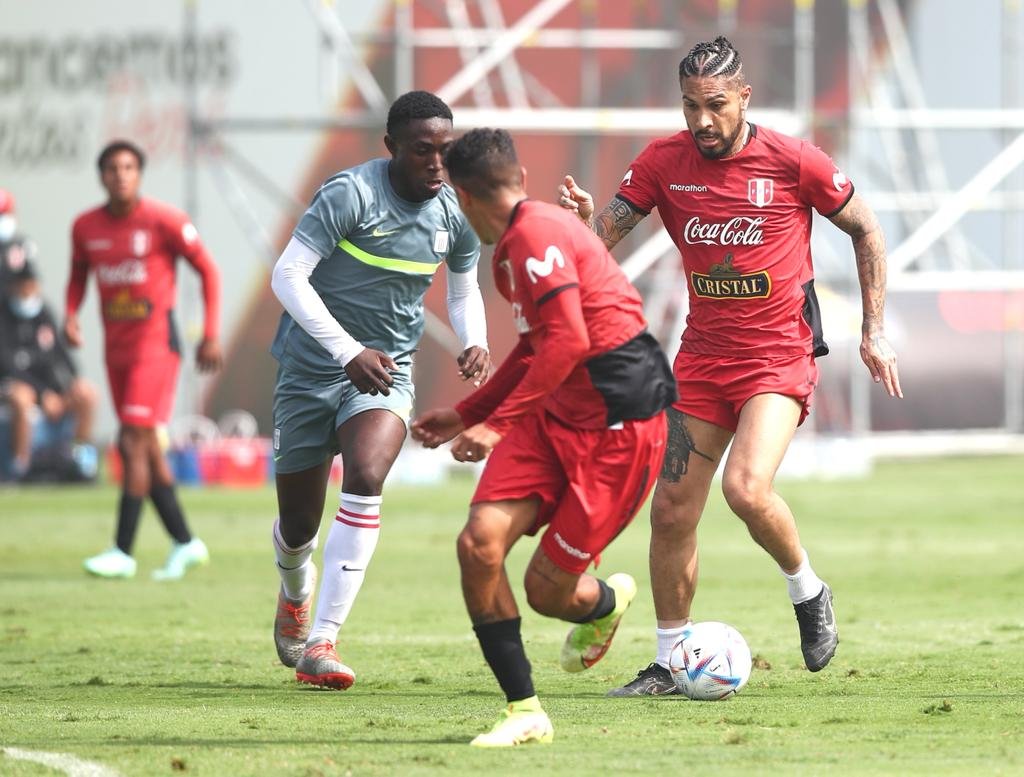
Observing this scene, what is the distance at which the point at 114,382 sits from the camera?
12836 mm

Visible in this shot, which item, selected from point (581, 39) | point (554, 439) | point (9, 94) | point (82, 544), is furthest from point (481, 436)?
point (9, 94)

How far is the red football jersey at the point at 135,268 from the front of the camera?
12625mm

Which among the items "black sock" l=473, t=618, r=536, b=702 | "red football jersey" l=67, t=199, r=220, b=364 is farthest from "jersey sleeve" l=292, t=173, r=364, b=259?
"red football jersey" l=67, t=199, r=220, b=364

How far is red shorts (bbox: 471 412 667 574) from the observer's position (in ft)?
20.9

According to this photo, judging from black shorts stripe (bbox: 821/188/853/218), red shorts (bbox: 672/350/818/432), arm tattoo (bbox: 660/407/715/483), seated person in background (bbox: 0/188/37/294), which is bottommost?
seated person in background (bbox: 0/188/37/294)

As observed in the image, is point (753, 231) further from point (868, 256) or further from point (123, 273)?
point (123, 273)

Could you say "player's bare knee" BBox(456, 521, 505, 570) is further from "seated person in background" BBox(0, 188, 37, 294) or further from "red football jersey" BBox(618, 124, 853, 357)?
"seated person in background" BBox(0, 188, 37, 294)

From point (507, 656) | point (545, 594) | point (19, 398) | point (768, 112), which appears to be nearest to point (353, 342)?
point (545, 594)

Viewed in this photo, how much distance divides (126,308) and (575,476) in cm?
695

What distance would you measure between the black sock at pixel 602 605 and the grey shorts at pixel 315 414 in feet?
4.96

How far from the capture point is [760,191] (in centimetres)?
781

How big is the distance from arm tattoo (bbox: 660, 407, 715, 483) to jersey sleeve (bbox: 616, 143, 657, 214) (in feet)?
2.91

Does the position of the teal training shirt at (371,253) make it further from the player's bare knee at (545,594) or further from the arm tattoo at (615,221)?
the player's bare knee at (545,594)

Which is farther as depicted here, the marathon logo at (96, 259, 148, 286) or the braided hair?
the marathon logo at (96, 259, 148, 286)
